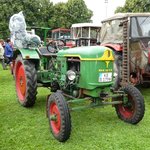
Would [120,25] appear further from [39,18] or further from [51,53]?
[39,18]

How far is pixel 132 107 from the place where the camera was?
20.2ft

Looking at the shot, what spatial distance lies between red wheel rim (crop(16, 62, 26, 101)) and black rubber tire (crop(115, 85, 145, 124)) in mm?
2264

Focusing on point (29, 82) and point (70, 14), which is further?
point (70, 14)

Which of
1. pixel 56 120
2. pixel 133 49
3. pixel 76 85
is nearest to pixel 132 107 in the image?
pixel 76 85

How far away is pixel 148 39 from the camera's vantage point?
875 cm

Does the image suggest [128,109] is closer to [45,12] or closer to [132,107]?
[132,107]

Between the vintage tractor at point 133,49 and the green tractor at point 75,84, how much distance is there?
209 centimetres

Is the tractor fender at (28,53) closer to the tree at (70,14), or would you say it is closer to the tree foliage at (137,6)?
the tree foliage at (137,6)

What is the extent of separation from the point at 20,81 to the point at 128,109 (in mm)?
2746

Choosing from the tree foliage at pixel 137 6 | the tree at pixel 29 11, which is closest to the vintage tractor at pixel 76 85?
the tree foliage at pixel 137 6

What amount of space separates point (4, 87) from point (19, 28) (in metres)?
3.08

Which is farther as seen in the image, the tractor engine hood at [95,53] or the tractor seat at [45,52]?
the tractor seat at [45,52]

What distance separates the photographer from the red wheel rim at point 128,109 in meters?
6.16

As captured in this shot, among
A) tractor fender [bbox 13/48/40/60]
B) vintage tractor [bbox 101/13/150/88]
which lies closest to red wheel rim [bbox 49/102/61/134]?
tractor fender [bbox 13/48/40/60]
